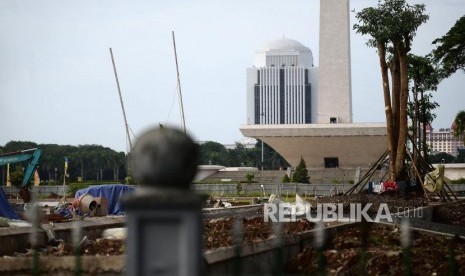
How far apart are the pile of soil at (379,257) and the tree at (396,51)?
13815 mm

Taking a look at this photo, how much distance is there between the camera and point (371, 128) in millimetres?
73000

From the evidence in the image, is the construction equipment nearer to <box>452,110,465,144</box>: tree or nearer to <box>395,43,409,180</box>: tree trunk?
<box>395,43,409,180</box>: tree trunk

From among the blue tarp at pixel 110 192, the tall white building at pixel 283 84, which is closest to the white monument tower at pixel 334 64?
the blue tarp at pixel 110 192

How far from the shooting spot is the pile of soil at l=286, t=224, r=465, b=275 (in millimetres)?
10242

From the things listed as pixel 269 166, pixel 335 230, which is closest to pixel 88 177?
pixel 269 166

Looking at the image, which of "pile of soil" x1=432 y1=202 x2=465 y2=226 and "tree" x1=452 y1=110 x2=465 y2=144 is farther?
"tree" x1=452 y1=110 x2=465 y2=144

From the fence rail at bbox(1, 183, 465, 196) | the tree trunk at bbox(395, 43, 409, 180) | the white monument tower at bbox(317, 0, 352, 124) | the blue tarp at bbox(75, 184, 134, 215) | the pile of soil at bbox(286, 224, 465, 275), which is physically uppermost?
the white monument tower at bbox(317, 0, 352, 124)

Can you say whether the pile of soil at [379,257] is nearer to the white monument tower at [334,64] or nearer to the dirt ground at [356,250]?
the dirt ground at [356,250]

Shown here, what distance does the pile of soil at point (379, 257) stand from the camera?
10242mm

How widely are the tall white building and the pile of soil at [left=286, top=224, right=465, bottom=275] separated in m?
171

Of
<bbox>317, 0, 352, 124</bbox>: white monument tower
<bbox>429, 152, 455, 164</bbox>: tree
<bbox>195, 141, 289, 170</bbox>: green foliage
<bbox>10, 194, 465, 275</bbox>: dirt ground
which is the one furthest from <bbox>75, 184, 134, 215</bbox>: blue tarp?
<bbox>429, 152, 455, 164</bbox>: tree

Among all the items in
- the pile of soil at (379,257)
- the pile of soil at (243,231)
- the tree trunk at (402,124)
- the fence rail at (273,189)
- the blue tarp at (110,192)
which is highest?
the tree trunk at (402,124)

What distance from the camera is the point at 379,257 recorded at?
10711 mm

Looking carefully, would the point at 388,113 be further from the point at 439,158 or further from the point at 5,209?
the point at 439,158
